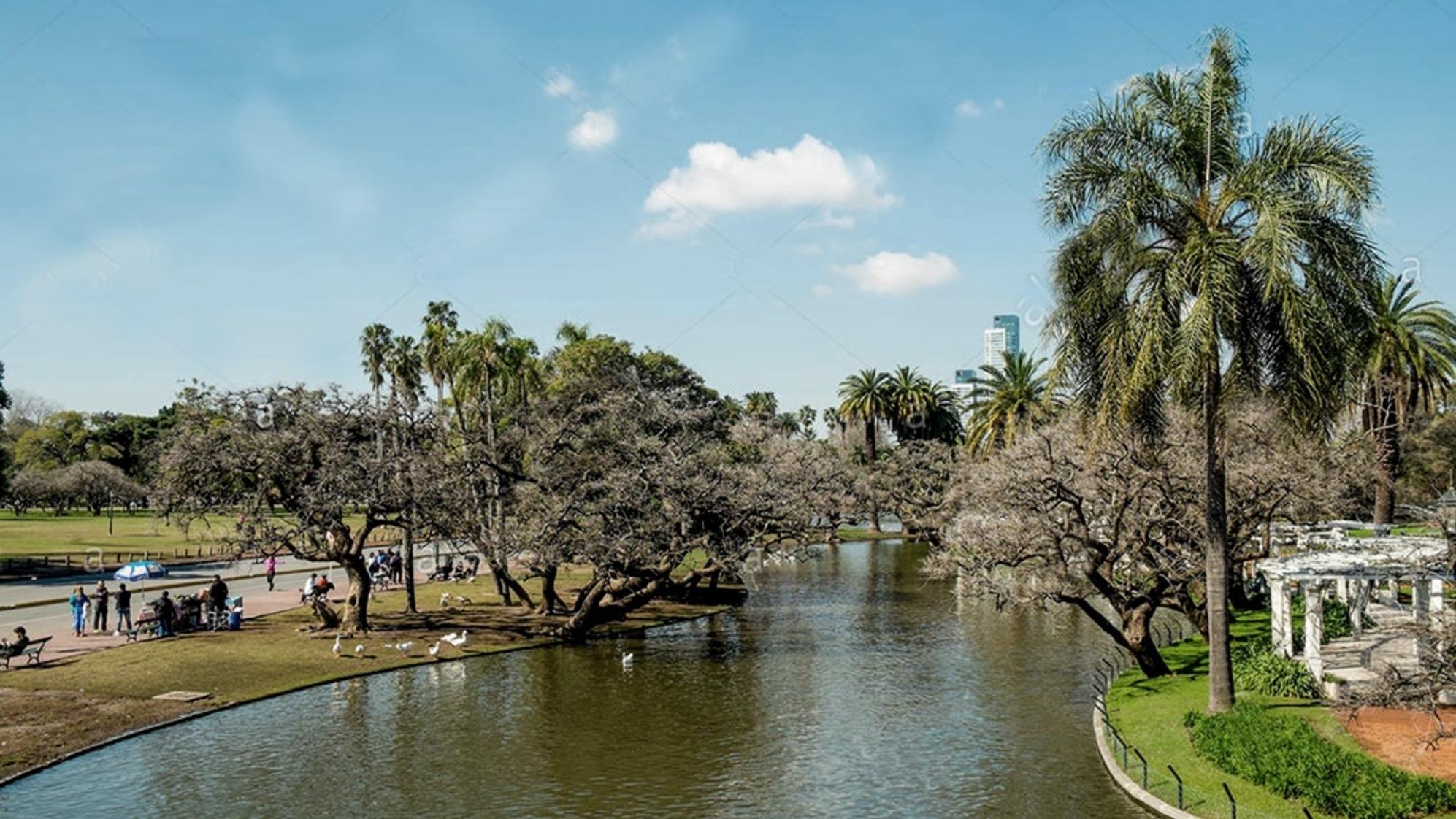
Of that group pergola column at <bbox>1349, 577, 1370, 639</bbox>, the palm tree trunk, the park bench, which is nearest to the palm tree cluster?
pergola column at <bbox>1349, 577, 1370, 639</bbox>

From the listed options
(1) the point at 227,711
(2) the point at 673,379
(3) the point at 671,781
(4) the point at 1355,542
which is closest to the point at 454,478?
(1) the point at 227,711

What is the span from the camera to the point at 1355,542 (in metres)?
35.4

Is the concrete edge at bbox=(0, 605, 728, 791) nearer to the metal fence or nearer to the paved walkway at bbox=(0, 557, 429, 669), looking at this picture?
the paved walkway at bbox=(0, 557, 429, 669)

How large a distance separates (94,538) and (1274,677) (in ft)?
305

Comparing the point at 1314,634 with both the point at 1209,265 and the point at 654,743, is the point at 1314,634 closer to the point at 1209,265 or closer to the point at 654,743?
the point at 1209,265

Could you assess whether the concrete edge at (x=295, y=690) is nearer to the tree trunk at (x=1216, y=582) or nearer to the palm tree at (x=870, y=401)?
the tree trunk at (x=1216, y=582)

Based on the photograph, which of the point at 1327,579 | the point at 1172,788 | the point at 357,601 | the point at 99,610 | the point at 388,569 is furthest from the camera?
the point at 388,569

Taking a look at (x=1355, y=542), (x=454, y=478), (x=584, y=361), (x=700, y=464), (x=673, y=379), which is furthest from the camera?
(x=673, y=379)

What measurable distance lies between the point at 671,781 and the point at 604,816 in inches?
106

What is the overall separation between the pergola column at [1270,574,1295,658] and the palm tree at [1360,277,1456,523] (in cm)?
2286

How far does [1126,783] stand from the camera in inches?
863

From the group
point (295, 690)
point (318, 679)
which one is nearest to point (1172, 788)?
point (295, 690)

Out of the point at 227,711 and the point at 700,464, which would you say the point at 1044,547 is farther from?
the point at 227,711

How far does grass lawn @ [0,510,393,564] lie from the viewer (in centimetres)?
7350
